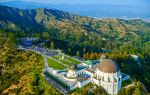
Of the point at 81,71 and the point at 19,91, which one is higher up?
the point at 81,71

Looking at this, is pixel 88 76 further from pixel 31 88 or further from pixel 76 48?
pixel 76 48

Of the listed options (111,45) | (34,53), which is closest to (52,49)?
(34,53)

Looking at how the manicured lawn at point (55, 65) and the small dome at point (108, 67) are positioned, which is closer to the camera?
the small dome at point (108, 67)

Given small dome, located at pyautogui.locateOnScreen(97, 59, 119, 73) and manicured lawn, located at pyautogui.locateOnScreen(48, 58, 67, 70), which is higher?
small dome, located at pyautogui.locateOnScreen(97, 59, 119, 73)

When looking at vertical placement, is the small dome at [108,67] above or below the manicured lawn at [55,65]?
above

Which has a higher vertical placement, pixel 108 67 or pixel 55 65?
pixel 108 67

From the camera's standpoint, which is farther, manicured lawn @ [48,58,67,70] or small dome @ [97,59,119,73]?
manicured lawn @ [48,58,67,70]

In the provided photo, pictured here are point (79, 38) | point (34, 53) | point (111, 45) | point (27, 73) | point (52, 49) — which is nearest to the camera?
point (27, 73)

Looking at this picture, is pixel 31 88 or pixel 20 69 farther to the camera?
pixel 20 69

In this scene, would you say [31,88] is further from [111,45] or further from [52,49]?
[111,45]

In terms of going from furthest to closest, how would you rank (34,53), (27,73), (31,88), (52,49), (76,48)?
1. (76,48)
2. (52,49)
3. (34,53)
4. (27,73)
5. (31,88)

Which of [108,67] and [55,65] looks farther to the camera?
[55,65]
